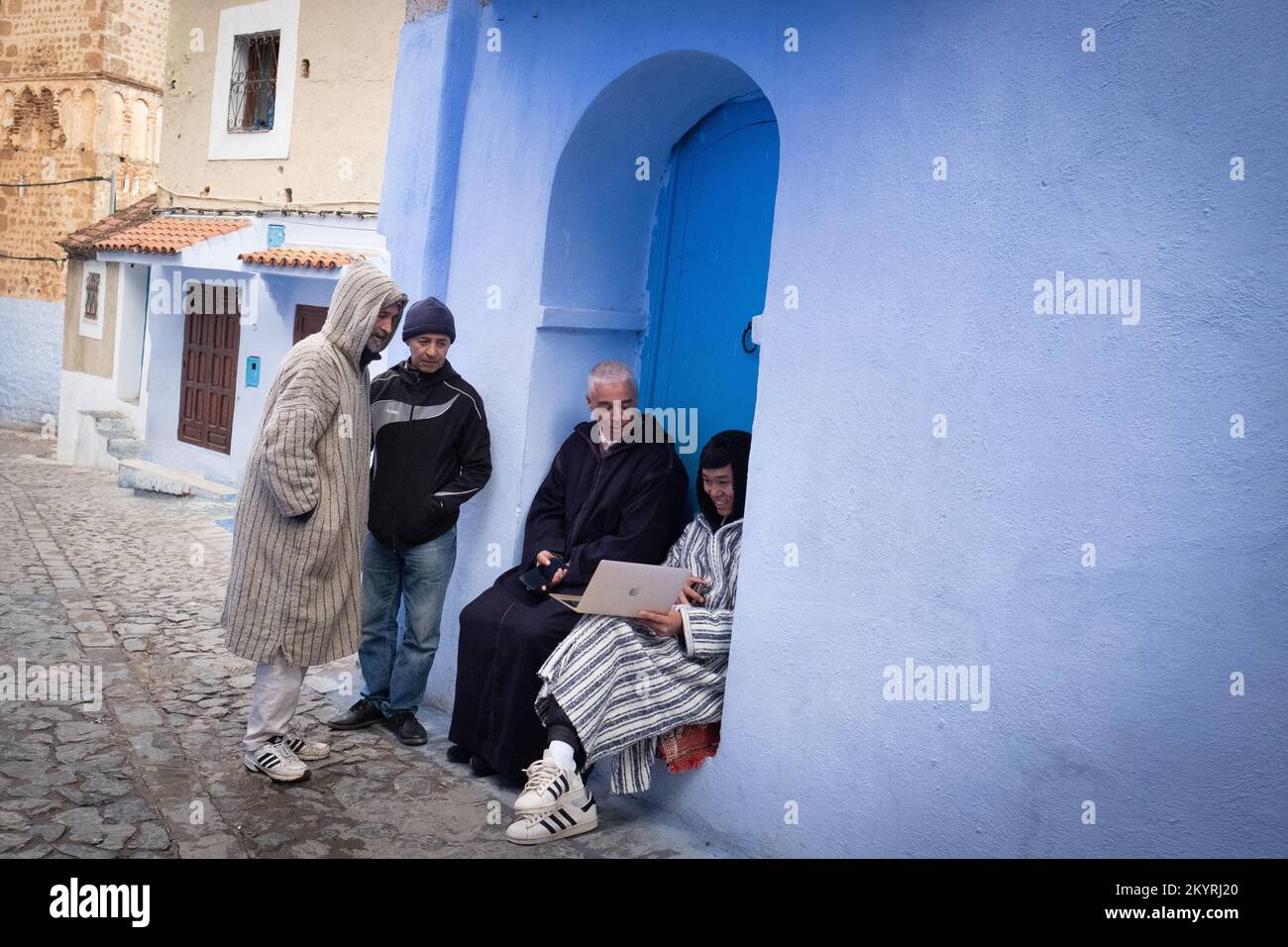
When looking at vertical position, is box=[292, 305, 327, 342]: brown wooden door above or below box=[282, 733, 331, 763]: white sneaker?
above

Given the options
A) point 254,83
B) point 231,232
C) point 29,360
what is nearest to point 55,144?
point 29,360

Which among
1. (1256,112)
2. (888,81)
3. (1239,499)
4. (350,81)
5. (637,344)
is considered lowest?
(1239,499)

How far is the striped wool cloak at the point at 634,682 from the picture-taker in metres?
3.87

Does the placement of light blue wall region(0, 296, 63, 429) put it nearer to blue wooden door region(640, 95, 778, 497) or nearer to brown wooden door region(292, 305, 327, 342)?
brown wooden door region(292, 305, 327, 342)

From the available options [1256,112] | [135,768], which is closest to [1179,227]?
[1256,112]

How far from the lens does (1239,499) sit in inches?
106

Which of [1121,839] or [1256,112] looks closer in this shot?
[1256,112]

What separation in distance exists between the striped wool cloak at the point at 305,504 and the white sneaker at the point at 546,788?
1089 mm

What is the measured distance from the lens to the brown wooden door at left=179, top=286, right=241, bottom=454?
1350 centimetres

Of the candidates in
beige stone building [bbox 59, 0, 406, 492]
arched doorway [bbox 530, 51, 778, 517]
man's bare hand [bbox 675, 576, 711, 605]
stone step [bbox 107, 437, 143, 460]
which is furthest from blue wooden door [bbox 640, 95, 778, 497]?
stone step [bbox 107, 437, 143, 460]

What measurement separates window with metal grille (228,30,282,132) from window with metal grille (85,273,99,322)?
3.90 metres

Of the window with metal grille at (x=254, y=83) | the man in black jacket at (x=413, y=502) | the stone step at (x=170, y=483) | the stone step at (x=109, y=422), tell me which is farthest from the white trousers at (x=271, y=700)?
the stone step at (x=109, y=422)

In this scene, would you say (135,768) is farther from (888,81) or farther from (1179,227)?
(1179,227)

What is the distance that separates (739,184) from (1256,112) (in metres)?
2.33
